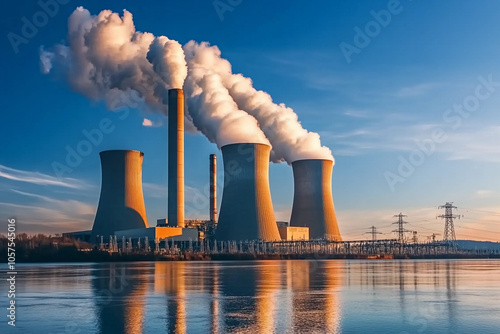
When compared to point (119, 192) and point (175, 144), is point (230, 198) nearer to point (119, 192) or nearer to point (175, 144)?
point (119, 192)

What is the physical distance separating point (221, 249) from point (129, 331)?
48.4m

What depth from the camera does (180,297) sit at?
14.5m

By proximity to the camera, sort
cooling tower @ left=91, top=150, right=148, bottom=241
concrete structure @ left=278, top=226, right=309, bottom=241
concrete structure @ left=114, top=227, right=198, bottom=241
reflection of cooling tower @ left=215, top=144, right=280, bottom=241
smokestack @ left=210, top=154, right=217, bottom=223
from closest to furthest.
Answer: reflection of cooling tower @ left=215, top=144, right=280, bottom=241
cooling tower @ left=91, top=150, right=148, bottom=241
concrete structure @ left=114, top=227, right=198, bottom=241
concrete structure @ left=278, top=226, right=309, bottom=241
smokestack @ left=210, top=154, right=217, bottom=223

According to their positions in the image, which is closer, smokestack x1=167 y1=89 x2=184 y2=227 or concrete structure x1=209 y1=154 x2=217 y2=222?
smokestack x1=167 y1=89 x2=184 y2=227

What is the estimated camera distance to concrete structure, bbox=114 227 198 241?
54.6 metres

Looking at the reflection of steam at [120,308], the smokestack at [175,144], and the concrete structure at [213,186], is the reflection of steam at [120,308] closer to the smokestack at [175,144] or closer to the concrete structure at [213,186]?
the smokestack at [175,144]

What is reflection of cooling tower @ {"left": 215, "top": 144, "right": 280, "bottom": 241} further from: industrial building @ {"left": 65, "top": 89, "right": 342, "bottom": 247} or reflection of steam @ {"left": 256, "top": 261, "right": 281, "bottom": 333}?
reflection of steam @ {"left": 256, "top": 261, "right": 281, "bottom": 333}

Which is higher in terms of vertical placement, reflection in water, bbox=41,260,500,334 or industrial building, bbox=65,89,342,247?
industrial building, bbox=65,89,342,247

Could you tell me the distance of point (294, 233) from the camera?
199 feet

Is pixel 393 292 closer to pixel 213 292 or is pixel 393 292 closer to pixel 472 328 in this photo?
pixel 213 292

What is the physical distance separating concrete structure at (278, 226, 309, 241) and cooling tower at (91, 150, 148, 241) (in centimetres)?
1619

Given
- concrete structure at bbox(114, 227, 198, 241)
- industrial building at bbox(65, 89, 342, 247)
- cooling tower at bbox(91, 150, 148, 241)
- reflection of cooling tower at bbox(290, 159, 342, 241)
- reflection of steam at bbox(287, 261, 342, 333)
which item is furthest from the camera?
concrete structure at bbox(114, 227, 198, 241)

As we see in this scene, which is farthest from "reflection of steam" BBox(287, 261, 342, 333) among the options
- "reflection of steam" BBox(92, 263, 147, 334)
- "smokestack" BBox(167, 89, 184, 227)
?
"smokestack" BBox(167, 89, 184, 227)

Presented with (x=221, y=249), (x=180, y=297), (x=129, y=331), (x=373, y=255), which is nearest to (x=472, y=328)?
(x=129, y=331)
